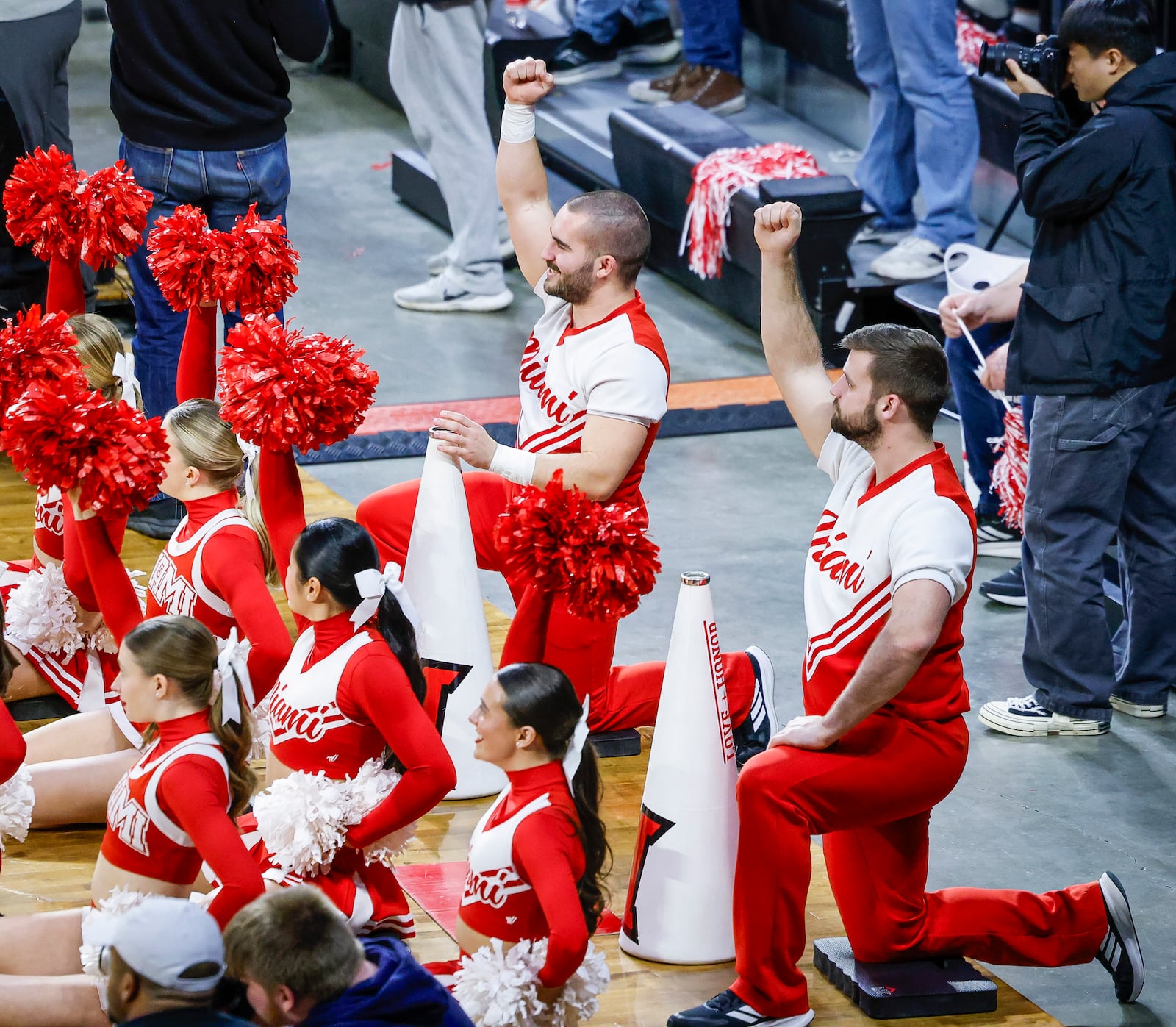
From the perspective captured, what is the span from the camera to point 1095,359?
5.12 m

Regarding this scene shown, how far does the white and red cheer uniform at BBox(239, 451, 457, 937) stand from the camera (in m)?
3.71

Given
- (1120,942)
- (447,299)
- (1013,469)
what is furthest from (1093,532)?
(447,299)

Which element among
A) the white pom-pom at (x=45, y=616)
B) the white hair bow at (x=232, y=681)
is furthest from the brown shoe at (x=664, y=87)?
the white hair bow at (x=232, y=681)

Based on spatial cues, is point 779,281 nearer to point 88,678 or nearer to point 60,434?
point 60,434

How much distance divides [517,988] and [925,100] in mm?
5593

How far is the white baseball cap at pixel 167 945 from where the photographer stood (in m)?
2.81

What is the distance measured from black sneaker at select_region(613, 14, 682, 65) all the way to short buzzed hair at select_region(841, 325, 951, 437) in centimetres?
778

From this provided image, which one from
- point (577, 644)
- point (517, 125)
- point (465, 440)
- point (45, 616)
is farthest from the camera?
point (517, 125)

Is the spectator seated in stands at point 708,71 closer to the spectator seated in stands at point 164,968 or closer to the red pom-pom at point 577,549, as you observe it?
the red pom-pom at point 577,549

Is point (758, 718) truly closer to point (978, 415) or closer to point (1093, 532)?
point (1093, 532)

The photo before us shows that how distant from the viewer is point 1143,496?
17.5 feet

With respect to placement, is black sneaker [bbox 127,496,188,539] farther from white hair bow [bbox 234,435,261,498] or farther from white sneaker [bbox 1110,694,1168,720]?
white sneaker [bbox 1110,694,1168,720]

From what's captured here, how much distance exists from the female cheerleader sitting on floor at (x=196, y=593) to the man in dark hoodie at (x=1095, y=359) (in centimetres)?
223

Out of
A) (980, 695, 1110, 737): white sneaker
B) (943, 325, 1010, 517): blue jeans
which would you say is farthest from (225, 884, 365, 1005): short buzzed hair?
(943, 325, 1010, 517): blue jeans
